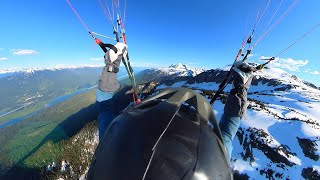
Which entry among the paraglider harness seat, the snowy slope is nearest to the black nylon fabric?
the paraglider harness seat

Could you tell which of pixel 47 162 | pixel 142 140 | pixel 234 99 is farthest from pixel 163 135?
pixel 47 162

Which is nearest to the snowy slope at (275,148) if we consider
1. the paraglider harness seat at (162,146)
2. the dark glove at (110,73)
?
the dark glove at (110,73)

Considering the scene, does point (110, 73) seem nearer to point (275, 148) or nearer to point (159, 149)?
point (159, 149)

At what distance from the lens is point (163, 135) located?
238 centimetres

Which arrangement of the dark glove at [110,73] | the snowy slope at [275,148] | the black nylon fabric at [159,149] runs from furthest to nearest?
the snowy slope at [275,148] < the dark glove at [110,73] < the black nylon fabric at [159,149]

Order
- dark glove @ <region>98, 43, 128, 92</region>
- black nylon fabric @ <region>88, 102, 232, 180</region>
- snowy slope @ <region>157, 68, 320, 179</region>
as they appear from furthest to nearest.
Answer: snowy slope @ <region>157, 68, 320, 179</region> < dark glove @ <region>98, 43, 128, 92</region> < black nylon fabric @ <region>88, 102, 232, 180</region>

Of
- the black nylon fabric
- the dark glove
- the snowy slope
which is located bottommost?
the snowy slope

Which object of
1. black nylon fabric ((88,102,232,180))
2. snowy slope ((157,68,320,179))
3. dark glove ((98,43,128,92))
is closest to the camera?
black nylon fabric ((88,102,232,180))

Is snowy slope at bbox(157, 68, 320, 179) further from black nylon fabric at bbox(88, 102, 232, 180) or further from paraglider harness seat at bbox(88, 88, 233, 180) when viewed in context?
black nylon fabric at bbox(88, 102, 232, 180)

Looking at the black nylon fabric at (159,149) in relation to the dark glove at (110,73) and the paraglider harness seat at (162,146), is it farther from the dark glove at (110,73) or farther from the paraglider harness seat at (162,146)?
the dark glove at (110,73)

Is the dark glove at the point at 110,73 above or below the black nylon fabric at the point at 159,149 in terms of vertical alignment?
above

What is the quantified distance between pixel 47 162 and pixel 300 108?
139048 mm

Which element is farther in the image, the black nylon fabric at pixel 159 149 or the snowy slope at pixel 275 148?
the snowy slope at pixel 275 148

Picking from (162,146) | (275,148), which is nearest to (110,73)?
(162,146)
